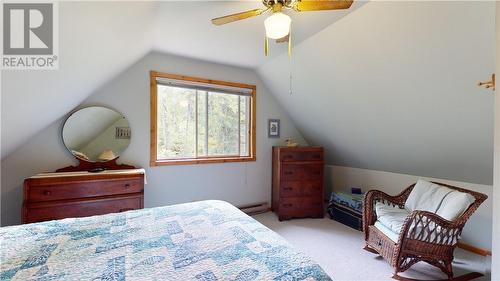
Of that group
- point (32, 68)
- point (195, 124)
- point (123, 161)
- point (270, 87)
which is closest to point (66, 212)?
point (123, 161)

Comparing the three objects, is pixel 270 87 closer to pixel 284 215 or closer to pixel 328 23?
pixel 328 23

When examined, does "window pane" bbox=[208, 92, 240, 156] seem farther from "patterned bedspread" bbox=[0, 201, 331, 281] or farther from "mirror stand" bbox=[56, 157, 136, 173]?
"patterned bedspread" bbox=[0, 201, 331, 281]

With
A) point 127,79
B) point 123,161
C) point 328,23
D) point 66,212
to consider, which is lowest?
point 66,212

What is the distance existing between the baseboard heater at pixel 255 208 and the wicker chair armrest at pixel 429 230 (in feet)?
7.10

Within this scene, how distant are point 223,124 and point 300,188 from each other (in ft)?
5.32

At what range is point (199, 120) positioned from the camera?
11.0ft

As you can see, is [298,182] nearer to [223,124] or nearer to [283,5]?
[223,124]

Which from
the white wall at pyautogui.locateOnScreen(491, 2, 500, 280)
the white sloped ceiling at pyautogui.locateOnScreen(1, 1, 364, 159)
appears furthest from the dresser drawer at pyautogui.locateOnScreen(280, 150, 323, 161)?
the white wall at pyautogui.locateOnScreen(491, 2, 500, 280)

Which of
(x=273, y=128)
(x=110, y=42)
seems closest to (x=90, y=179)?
(x=110, y=42)

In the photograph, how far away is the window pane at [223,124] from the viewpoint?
136 inches

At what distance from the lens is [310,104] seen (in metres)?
3.34

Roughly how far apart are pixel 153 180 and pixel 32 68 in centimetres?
193

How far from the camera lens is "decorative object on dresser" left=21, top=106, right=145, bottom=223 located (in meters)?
2.07

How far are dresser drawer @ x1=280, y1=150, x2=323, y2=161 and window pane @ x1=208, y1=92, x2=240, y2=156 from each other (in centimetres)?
83
